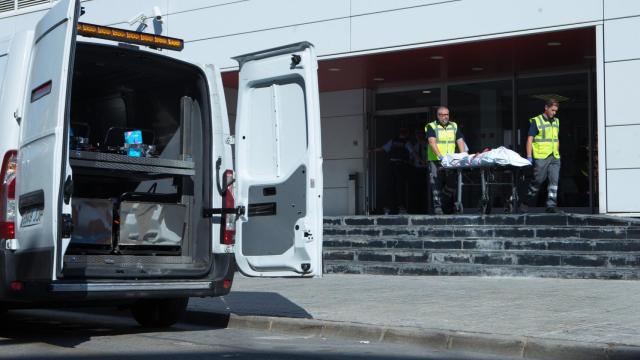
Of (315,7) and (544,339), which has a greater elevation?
(315,7)

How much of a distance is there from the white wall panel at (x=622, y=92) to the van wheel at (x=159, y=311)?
7.47 m

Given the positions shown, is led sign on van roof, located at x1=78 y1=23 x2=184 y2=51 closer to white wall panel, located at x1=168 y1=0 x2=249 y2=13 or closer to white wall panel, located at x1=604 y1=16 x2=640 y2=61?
white wall panel, located at x1=604 y1=16 x2=640 y2=61

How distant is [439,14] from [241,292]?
239 inches

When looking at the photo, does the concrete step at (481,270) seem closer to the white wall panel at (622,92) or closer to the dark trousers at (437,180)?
the dark trousers at (437,180)

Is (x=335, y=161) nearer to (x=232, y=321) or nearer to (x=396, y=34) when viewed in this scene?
(x=396, y=34)

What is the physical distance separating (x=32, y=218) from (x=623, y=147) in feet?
30.2

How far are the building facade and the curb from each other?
6.37 meters

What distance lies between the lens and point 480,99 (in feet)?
62.0

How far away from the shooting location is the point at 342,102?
803 inches

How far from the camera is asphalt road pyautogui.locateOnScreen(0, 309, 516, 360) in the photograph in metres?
7.70

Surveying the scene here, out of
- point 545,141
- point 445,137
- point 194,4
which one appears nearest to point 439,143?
point 445,137

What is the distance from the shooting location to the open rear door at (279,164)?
8.59m

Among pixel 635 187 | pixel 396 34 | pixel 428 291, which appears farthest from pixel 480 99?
pixel 428 291

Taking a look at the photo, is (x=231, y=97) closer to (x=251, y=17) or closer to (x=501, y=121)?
(x=251, y=17)
